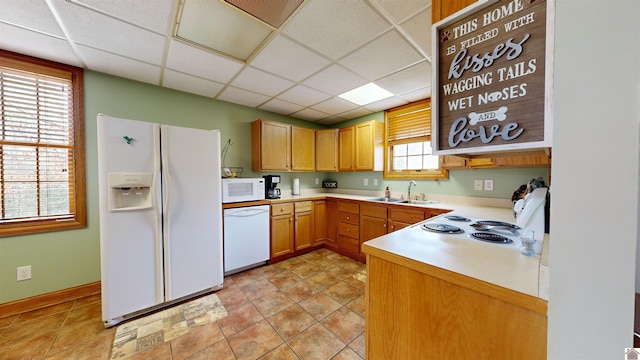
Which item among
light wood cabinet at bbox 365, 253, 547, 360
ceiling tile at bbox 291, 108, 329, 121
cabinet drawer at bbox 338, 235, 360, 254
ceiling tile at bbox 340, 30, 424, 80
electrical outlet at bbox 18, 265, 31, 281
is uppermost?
ceiling tile at bbox 340, 30, 424, 80

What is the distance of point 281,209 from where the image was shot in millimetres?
3096

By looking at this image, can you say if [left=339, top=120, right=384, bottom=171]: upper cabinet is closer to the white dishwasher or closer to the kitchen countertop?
the white dishwasher

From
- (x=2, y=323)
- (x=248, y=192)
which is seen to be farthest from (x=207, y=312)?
(x=2, y=323)

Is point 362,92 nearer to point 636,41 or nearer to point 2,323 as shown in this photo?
point 636,41

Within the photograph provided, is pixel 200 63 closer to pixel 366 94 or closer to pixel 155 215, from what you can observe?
pixel 155 215

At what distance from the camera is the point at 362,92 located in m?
2.79

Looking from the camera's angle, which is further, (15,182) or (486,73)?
(15,182)

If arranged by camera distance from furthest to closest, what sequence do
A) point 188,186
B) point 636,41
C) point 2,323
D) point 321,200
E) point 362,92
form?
point 321,200 → point 362,92 → point 188,186 → point 2,323 → point 636,41

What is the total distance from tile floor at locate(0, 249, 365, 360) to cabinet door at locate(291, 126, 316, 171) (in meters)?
1.92

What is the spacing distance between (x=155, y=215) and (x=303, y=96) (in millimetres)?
2166

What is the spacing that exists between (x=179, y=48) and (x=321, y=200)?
262 centimetres

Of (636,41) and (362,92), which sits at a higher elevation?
(362,92)

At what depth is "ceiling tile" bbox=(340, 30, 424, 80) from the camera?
1769mm

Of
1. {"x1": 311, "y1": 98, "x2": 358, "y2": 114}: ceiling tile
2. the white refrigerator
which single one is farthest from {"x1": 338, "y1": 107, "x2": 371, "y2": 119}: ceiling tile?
the white refrigerator
